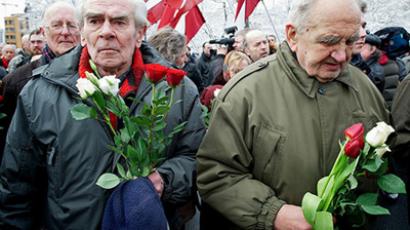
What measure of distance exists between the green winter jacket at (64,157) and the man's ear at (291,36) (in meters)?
0.52

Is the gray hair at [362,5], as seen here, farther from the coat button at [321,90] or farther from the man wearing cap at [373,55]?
the man wearing cap at [373,55]

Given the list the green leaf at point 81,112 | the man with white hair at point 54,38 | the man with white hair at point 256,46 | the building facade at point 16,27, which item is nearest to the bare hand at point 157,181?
the green leaf at point 81,112

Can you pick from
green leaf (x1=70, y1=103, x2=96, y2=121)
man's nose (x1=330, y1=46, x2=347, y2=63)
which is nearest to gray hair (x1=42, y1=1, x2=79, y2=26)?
green leaf (x1=70, y1=103, x2=96, y2=121)

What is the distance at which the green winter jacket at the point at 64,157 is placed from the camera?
2.19m

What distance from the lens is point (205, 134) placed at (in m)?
2.31

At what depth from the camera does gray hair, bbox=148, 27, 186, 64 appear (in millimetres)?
4645

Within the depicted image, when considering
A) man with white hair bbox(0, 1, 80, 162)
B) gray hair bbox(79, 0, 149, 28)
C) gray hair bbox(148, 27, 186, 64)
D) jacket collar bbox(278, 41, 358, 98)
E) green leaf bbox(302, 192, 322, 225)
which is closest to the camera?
green leaf bbox(302, 192, 322, 225)

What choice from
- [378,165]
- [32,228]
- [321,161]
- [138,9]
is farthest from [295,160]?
[32,228]

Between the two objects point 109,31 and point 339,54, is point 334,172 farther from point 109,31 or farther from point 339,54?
point 109,31

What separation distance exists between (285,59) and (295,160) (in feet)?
1.59

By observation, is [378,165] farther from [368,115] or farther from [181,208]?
[181,208]

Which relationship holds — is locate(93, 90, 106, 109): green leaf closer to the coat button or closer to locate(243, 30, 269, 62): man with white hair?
the coat button

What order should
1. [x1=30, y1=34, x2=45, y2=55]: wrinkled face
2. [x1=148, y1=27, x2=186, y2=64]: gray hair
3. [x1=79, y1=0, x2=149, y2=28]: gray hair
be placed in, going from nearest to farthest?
[x1=79, y1=0, x2=149, y2=28]: gray hair → [x1=148, y1=27, x2=186, y2=64]: gray hair → [x1=30, y1=34, x2=45, y2=55]: wrinkled face

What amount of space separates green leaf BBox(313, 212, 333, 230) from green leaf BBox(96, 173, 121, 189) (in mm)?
789
